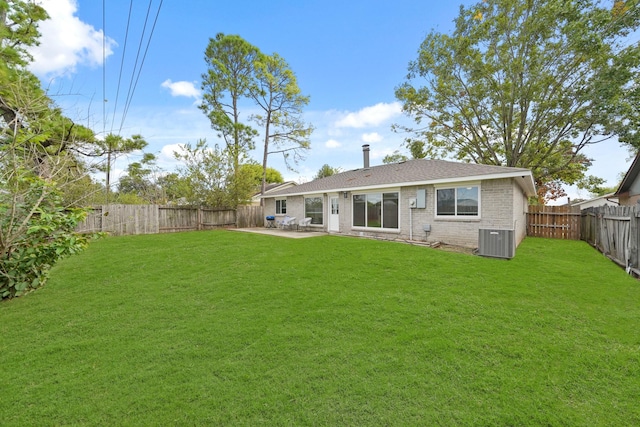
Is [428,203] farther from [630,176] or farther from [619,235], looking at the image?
[630,176]

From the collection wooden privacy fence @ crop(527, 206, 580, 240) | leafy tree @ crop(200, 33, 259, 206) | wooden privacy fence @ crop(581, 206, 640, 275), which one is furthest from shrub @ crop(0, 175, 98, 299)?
leafy tree @ crop(200, 33, 259, 206)

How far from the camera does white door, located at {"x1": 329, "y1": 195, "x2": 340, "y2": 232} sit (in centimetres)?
1291

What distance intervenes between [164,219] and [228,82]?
Result: 12515 mm

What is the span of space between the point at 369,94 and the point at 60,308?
17067 millimetres

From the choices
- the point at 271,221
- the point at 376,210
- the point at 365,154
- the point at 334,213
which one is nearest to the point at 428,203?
the point at 376,210

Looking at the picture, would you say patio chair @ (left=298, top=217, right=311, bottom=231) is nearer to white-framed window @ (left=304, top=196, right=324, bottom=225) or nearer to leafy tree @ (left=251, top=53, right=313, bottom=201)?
white-framed window @ (left=304, top=196, right=324, bottom=225)

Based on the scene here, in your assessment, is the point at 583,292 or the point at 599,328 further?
the point at 583,292

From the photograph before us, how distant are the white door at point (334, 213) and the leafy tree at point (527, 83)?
412 inches

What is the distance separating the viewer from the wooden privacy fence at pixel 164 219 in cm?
1239

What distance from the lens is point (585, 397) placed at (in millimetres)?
2322

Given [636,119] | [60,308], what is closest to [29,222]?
[60,308]

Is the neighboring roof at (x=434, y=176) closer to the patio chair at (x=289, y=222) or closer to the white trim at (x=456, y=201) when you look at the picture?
the white trim at (x=456, y=201)

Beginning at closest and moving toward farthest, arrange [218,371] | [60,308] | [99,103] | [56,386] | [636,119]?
[56,386] → [218,371] → [60,308] → [99,103] → [636,119]

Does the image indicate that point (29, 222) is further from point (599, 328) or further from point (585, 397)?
point (599, 328)
